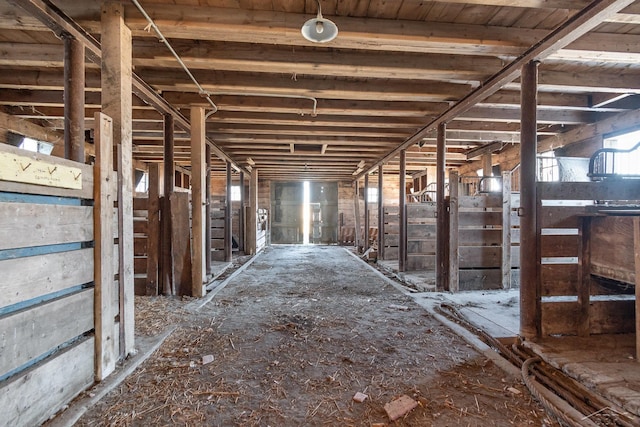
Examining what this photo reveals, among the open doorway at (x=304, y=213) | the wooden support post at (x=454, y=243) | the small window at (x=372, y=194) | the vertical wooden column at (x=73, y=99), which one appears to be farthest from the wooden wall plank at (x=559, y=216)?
the small window at (x=372, y=194)

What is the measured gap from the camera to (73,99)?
2367mm

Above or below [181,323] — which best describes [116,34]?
above

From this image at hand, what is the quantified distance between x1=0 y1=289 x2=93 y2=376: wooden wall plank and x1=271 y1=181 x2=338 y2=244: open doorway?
11173 mm

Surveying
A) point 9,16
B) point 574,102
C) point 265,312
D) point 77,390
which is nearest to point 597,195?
point 574,102

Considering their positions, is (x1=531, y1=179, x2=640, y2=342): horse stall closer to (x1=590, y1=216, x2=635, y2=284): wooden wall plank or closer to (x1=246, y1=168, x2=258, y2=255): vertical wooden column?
(x1=590, y1=216, x2=635, y2=284): wooden wall plank

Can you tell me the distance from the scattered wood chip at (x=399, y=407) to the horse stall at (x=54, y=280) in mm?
1746

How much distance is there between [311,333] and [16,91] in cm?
503

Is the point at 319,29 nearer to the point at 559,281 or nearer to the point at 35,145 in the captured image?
the point at 559,281

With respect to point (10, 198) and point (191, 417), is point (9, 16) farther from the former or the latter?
point (191, 417)

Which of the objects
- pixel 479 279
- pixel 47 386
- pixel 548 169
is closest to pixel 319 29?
pixel 47 386

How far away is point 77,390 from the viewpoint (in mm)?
1784

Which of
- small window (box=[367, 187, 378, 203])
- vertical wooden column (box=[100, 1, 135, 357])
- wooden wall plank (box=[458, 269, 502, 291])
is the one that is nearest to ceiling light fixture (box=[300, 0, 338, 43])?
vertical wooden column (box=[100, 1, 135, 357])

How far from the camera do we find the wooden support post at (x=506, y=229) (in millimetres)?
4379

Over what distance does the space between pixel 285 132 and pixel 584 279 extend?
468 centimetres
